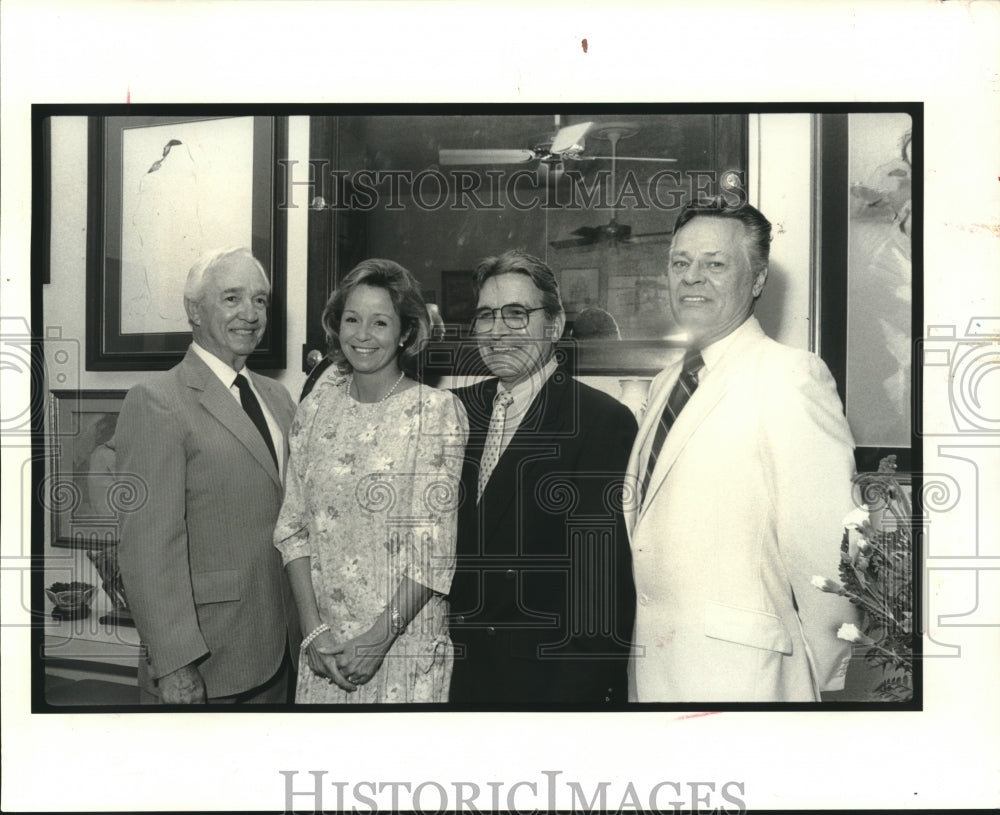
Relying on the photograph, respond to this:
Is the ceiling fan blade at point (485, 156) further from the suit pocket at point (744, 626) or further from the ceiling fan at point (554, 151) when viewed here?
the suit pocket at point (744, 626)

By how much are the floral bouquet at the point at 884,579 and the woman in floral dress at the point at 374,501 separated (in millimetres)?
928

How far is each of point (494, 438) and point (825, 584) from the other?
82 cm

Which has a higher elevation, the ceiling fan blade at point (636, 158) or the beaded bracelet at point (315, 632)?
the ceiling fan blade at point (636, 158)

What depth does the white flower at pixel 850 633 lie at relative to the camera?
217 centimetres

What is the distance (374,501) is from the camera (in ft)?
7.04

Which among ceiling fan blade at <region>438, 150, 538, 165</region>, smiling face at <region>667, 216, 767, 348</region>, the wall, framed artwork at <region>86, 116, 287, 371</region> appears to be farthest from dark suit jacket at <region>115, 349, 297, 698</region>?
the wall

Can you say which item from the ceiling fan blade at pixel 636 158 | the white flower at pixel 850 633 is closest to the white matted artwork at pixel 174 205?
the ceiling fan blade at pixel 636 158

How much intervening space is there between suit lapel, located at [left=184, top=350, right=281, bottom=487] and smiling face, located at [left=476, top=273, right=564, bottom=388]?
0.55 metres

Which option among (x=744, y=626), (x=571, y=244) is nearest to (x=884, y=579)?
(x=744, y=626)

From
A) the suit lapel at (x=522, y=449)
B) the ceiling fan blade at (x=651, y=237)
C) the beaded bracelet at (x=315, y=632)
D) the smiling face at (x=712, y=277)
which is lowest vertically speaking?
the beaded bracelet at (x=315, y=632)

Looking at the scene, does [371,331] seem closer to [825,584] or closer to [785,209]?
[785,209]

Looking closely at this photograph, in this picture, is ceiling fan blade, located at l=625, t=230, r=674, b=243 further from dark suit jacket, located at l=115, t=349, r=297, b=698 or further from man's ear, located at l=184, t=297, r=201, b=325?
man's ear, located at l=184, t=297, r=201, b=325
